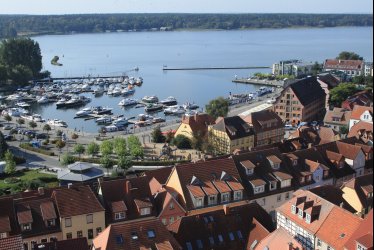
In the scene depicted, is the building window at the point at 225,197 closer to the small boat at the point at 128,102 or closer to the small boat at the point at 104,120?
the small boat at the point at 104,120

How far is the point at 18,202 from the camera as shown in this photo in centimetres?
2052

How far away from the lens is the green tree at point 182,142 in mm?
38656

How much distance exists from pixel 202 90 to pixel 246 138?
132 ft

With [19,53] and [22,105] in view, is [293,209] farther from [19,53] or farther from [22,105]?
[19,53]

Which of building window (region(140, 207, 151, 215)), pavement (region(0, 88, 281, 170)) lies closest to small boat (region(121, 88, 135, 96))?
pavement (region(0, 88, 281, 170))

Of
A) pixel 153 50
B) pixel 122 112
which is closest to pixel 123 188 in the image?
pixel 122 112

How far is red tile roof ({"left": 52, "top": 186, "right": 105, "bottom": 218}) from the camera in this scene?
67.9 feet

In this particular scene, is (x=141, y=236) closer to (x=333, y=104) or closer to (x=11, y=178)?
(x=11, y=178)

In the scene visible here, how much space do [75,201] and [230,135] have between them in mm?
16980

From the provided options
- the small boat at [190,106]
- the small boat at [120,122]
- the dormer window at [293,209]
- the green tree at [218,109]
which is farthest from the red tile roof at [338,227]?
the small boat at [190,106]

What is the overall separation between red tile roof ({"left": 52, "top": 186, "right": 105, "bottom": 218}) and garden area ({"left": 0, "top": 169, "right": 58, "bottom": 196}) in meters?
7.32

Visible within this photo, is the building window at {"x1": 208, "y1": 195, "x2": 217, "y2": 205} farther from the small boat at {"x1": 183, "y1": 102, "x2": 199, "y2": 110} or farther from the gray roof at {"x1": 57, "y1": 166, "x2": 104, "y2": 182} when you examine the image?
the small boat at {"x1": 183, "y1": 102, "x2": 199, "y2": 110}

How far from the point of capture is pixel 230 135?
35719 mm

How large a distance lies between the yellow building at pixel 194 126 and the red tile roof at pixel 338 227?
2065 cm
